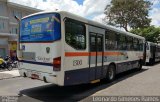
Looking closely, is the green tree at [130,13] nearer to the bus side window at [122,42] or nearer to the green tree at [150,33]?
the green tree at [150,33]

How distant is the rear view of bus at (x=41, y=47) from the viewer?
7.57 meters

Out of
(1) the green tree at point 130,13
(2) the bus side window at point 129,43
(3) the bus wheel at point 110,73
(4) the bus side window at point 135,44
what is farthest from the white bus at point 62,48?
(1) the green tree at point 130,13

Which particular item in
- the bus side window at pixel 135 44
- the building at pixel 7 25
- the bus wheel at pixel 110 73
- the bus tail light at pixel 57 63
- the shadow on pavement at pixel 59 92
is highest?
the building at pixel 7 25

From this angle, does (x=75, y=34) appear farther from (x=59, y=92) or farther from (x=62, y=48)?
(x=59, y=92)

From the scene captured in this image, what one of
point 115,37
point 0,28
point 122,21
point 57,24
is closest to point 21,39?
point 57,24

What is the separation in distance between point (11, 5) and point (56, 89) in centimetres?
2868

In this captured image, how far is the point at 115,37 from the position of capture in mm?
11953

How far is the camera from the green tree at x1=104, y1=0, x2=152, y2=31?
45.9 m

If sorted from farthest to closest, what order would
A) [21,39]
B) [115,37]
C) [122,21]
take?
[122,21] < [115,37] < [21,39]

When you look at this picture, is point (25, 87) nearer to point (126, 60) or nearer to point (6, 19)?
point (126, 60)

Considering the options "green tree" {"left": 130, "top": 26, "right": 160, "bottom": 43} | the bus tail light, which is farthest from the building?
"green tree" {"left": 130, "top": 26, "right": 160, "bottom": 43}

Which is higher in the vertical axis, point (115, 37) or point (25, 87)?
point (115, 37)

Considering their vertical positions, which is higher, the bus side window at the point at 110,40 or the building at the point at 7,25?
the building at the point at 7,25

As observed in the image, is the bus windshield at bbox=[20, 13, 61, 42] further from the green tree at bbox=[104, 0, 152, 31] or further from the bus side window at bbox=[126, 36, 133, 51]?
the green tree at bbox=[104, 0, 152, 31]
